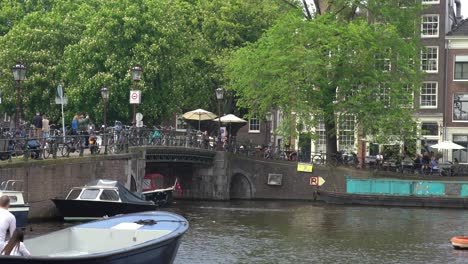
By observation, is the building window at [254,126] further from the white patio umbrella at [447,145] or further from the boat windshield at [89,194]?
the boat windshield at [89,194]

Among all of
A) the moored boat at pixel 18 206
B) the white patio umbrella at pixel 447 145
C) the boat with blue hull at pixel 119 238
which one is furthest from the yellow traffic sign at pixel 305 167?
the boat with blue hull at pixel 119 238

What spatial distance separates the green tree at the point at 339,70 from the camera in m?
55.9

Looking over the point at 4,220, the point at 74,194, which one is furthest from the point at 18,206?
the point at 4,220

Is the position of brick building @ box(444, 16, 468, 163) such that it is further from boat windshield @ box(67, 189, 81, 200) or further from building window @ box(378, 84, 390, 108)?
boat windshield @ box(67, 189, 81, 200)

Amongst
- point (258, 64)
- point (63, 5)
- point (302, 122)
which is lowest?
point (302, 122)

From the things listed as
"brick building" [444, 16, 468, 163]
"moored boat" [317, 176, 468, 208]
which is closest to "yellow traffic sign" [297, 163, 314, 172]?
"moored boat" [317, 176, 468, 208]

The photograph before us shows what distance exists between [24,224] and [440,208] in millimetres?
28123

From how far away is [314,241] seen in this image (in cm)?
3616

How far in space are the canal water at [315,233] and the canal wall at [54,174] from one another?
155cm

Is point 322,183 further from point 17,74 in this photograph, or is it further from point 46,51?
point 17,74

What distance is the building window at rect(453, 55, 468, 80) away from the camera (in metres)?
68.0

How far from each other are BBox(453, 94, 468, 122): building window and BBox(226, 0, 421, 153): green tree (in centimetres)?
1126

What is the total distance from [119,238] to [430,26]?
164 ft

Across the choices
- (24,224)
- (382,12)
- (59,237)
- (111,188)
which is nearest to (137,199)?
(111,188)
